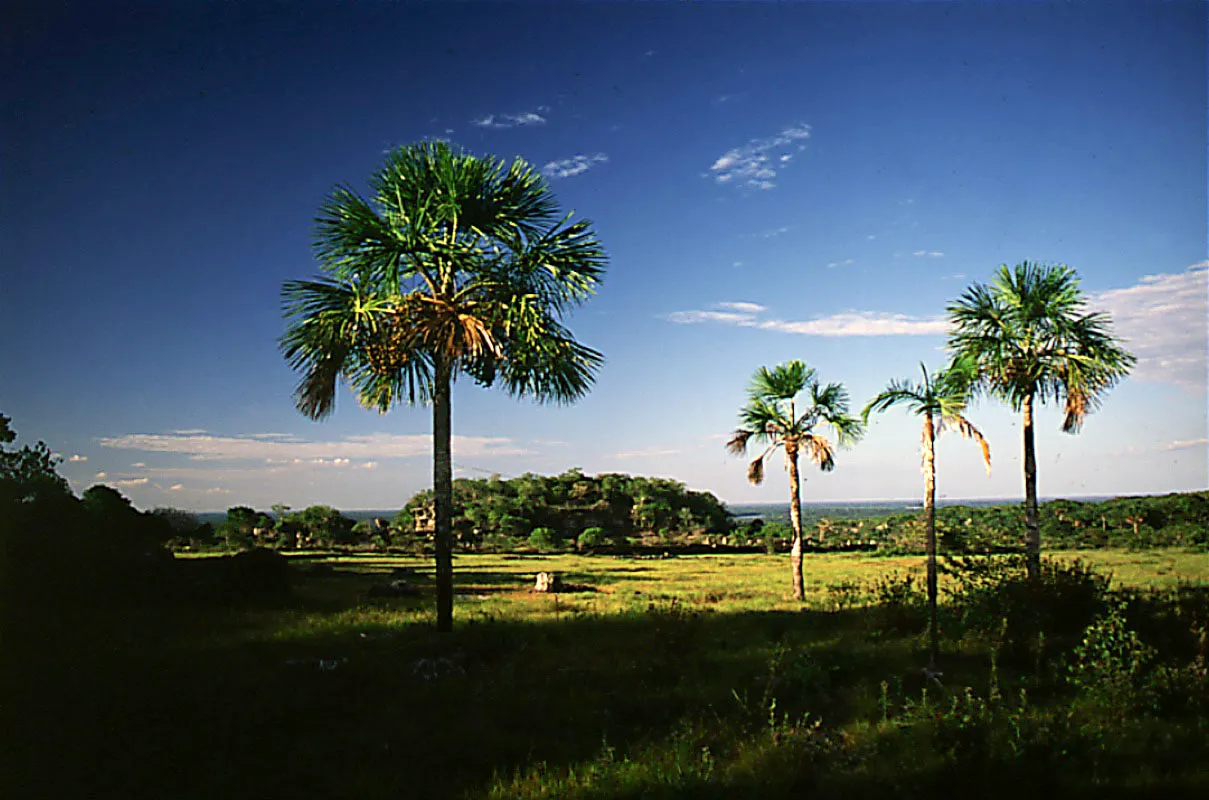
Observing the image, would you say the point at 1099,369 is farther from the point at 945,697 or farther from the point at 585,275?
the point at 585,275

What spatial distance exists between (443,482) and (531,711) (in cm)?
428

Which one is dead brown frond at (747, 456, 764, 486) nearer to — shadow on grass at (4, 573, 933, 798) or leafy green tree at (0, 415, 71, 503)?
shadow on grass at (4, 573, 933, 798)

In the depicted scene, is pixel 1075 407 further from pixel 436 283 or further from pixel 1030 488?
pixel 436 283

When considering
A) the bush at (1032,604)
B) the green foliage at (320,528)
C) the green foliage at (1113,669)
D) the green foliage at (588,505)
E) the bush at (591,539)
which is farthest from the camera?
the green foliage at (588,505)

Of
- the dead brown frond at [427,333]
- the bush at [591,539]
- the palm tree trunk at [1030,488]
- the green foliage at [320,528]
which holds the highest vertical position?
the dead brown frond at [427,333]

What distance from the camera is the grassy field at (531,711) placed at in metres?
6.38

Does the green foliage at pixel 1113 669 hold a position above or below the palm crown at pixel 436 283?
below

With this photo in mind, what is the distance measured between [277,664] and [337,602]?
6.33 m

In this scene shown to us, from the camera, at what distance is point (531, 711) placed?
823cm

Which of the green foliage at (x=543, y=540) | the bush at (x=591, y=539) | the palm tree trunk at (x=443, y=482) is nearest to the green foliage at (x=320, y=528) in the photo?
the green foliage at (x=543, y=540)

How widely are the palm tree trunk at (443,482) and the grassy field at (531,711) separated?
1.76ft

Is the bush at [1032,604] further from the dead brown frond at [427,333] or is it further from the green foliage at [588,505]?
the green foliage at [588,505]

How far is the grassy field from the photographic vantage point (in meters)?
6.38

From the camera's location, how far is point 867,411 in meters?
10.3
